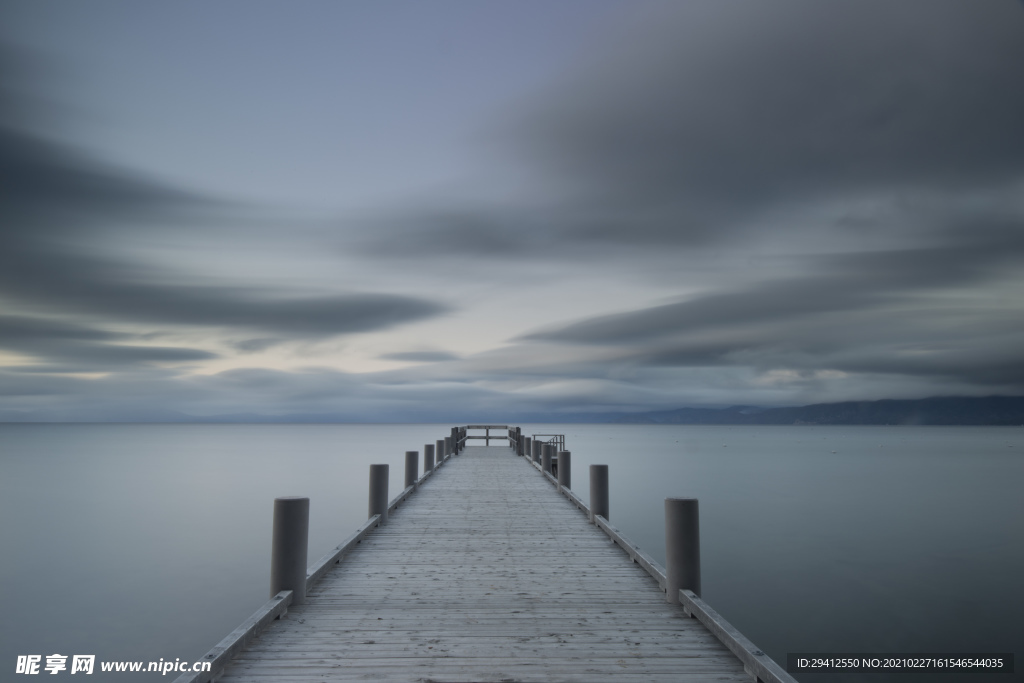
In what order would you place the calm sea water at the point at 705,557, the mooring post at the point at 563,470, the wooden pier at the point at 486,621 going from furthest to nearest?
the mooring post at the point at 563,470 → the calm sea water at the point at 705,557 → the wooden pier at the point at 486,621

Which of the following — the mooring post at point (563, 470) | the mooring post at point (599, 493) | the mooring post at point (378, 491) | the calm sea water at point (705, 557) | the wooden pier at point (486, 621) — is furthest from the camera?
the mooring post at point (563, 470)

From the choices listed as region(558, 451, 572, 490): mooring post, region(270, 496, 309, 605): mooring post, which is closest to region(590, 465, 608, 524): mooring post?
region(558, 451, 572, 490): mooring post

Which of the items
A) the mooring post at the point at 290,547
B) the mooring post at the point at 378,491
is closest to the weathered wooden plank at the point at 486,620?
the mooring post at the point at 290,547

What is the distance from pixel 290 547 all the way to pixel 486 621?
198 centimetres

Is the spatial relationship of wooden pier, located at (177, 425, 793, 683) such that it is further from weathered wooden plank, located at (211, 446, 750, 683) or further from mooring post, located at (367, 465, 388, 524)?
mooring post, located at (367, 465, 388, 524)

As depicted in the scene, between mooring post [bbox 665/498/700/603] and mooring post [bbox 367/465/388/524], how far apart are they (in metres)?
5.52

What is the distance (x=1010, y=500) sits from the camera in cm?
3478

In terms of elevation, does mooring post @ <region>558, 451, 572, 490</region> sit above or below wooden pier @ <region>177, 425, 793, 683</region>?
above

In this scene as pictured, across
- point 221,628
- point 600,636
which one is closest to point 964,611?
point 600,636

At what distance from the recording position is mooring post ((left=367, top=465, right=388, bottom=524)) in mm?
10297

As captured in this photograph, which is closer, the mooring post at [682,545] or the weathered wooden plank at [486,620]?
the weathered wooden plank at [486,620]

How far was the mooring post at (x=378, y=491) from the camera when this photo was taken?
10297 millimetres

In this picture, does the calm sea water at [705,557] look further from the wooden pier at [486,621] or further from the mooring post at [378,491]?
the wooden pier at [486,621]

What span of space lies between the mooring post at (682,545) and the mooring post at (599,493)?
449 centimetres
